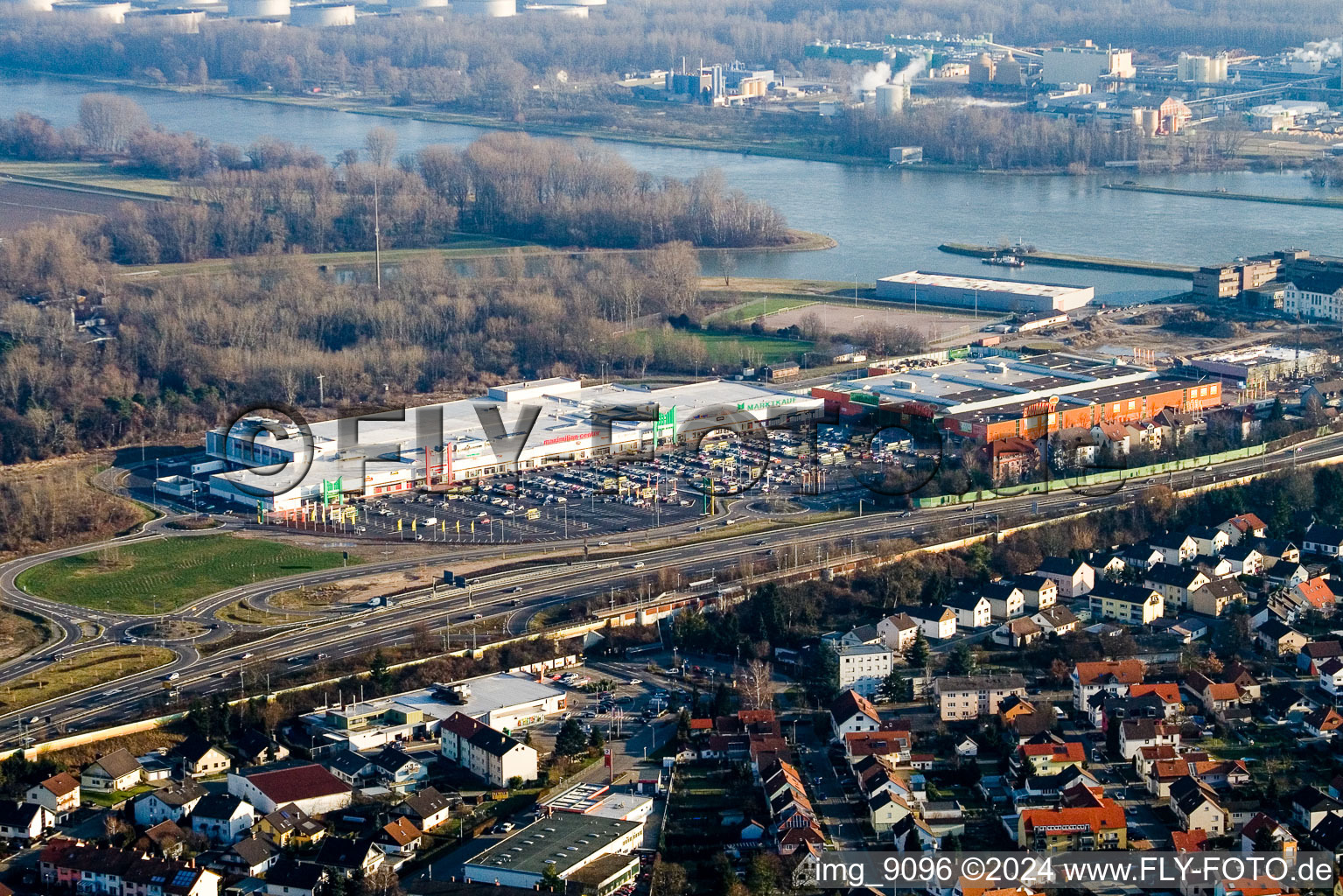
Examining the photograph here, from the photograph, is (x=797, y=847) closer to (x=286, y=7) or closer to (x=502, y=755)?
(x=502, y=755)

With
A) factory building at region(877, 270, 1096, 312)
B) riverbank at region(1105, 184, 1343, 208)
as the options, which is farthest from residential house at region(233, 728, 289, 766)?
riverbank at region(1105, 184, 1343, 208)

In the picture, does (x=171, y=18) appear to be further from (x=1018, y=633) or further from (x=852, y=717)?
(x=852, y=717)

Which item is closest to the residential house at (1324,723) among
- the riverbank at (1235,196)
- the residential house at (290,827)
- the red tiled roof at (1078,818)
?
the red tiled roof at (1078,818)

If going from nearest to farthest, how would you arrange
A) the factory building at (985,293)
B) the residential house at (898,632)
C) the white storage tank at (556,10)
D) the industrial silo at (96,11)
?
1. the residential house at (898,632)
2. the factory building at (985,293)
3. the industrial silo at (96,11)
4. the white storage tank at (556,10)

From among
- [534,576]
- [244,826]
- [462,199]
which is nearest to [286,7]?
[462,199]

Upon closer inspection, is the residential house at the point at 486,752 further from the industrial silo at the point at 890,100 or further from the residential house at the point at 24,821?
the industrial silo at the point at 890,100

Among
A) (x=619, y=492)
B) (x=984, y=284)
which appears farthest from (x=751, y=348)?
(x=619, y=492)
